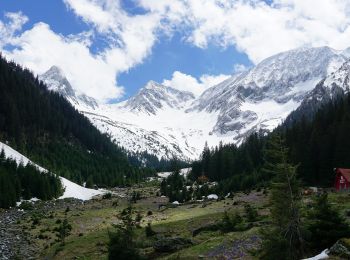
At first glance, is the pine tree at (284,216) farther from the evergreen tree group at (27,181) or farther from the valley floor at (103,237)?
the evergreen tree group at (27,181)

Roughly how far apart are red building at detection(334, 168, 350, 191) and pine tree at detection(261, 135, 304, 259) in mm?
49845

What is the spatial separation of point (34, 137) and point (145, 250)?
171336mm

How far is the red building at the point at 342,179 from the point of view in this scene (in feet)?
250

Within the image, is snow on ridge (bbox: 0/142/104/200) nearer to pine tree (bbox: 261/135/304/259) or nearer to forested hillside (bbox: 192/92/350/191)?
forested hillside (bbox: 192/92/350/191)

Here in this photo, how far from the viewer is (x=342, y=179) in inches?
3100

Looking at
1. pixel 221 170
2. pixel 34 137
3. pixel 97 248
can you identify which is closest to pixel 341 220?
pixel 97 248

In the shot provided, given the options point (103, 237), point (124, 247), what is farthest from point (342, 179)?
point (124, 247)

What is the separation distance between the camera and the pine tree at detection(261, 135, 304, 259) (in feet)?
85.1

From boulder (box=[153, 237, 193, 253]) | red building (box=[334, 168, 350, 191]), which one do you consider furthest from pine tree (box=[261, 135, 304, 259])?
red building (box=[334, 168, 350, 191])

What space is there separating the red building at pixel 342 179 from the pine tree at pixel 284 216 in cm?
4984

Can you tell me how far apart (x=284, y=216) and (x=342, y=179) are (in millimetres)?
55930

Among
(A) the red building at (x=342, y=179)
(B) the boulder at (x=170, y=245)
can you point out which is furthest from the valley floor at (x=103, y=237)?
(A) the red building at (x=342, y=179)

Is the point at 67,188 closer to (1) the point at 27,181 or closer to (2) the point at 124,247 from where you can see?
(1) the point at 27,181

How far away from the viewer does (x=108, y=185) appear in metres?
195
